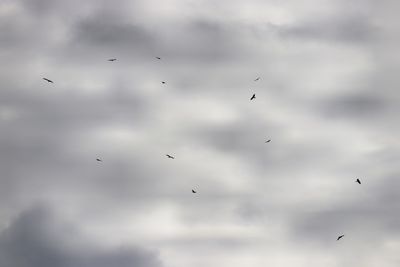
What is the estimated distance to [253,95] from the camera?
8931 centimetres

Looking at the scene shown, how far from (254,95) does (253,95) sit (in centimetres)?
40

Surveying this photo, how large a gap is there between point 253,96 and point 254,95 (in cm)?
64

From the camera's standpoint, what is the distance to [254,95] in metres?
89.1

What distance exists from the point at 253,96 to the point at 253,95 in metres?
0.68

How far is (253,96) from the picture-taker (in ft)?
291
